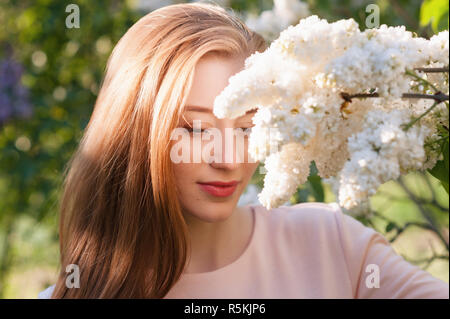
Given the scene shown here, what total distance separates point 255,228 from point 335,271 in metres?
0.18

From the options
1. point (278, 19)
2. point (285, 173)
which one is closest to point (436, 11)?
point (285, 173)

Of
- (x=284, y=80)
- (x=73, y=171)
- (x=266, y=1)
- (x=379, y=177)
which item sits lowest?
(x=379, y=177)

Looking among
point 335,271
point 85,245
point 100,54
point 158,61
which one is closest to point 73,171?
point 85,245

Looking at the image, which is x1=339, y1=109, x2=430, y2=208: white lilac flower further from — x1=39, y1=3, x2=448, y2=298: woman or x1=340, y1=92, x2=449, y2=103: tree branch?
x1=39, y1=3, x2=448, y2=298: woman

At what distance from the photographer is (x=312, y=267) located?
3.57 feet

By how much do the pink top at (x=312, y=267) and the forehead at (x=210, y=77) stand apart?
36 centimetres

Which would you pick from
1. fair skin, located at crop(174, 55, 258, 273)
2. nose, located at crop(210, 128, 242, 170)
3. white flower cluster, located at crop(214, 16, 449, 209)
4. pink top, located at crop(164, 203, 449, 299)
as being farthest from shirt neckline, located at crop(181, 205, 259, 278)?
white flower cluster, located at crop(214, 16, 449, 209)

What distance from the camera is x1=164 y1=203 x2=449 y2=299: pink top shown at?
101 centimetres

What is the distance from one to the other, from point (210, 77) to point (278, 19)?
0.68 metres

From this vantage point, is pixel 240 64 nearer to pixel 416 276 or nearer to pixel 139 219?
pixel 139 219

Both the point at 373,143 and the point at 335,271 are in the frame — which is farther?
the point at 335,271

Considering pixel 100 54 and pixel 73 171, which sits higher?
pixel 100 54

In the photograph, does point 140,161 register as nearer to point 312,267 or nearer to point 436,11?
point 312,267

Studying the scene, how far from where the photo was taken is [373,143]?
492 mm
